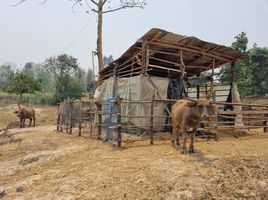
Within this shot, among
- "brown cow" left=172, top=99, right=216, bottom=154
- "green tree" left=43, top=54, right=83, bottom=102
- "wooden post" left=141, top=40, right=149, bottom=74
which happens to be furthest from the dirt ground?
"green tree" left=43, top=54, right=83, bottom=102

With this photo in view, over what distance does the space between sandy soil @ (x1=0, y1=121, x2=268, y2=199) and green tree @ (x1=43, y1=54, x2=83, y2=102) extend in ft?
95.5

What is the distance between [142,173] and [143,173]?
0.07ft

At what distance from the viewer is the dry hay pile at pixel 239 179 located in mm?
6551

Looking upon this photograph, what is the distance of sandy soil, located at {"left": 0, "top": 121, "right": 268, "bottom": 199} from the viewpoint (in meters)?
6.62

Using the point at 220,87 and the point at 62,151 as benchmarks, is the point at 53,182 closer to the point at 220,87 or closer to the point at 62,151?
the point at 62,151

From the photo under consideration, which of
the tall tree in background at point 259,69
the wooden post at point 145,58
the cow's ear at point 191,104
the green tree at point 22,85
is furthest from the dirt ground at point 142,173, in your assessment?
the tall tree in background at point 259,69

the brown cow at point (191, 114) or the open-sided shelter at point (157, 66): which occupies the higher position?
the open-sided shelter at point (157, 66)

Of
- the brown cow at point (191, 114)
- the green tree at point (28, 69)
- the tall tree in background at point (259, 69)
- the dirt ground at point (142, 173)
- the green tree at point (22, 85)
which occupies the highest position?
the green tree at point (28, 69)

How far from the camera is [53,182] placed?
7.76 metres

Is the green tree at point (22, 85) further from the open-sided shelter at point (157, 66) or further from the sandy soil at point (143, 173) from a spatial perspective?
the sandy soil at point (143, 173)

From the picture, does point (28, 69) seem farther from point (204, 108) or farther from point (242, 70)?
point (204, 108)

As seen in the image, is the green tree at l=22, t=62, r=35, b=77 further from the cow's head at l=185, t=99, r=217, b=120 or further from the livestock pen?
the cow's head at l=185, t=99, r=217, b=120

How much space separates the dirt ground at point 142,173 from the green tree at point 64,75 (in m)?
29.1

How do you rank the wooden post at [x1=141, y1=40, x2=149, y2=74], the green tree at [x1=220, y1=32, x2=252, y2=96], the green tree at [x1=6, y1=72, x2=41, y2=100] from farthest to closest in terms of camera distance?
the green tree at [x1=220, y1=32, x2=252, y2=96] → the green tree at [x1=6, y1=72, x2=41, y2=100] → the wooden post at [x1=141, y1=40, x2=149, y2=74]
